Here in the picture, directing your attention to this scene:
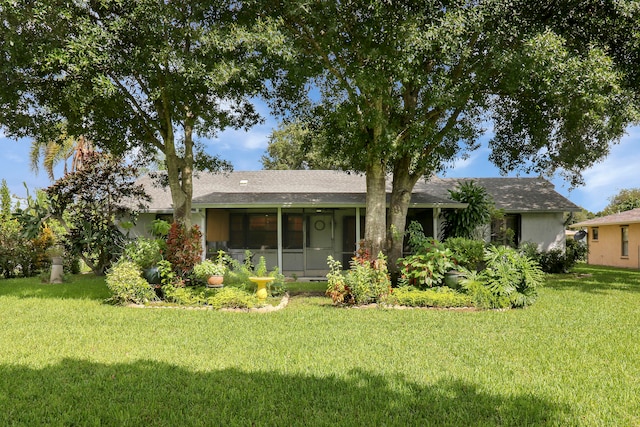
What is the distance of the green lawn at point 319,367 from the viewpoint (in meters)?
3.91

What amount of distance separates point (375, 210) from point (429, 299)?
2.95 metres

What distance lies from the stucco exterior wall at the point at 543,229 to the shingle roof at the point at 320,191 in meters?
0.60

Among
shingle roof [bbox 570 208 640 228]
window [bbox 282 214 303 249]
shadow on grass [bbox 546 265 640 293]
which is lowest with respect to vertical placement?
shadow on grass [bbox 546 265 640 293]

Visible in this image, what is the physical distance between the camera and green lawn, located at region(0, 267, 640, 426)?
12.8 ft

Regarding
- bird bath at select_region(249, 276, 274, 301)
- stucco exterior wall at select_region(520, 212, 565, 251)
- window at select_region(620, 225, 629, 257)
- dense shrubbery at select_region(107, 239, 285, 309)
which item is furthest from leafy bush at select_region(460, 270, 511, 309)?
window at select_region(620, 225, 629, 257)

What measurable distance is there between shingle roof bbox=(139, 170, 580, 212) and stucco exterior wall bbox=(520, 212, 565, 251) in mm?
600

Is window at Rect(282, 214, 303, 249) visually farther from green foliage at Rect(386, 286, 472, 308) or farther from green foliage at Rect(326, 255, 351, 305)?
green foliage at Rect(386, 286, 472, 308)

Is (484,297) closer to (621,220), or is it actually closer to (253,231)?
(253,231)

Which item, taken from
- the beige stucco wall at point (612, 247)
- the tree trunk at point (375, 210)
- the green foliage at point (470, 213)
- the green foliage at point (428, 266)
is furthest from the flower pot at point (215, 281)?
the beige stucco wall at point (612, 247)

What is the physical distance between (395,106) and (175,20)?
19.5 feet

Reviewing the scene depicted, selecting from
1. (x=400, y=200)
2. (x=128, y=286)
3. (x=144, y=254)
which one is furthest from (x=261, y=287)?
(x=400, y=200)

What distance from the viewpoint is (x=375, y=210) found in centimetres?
1154

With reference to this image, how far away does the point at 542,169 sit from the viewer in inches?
599

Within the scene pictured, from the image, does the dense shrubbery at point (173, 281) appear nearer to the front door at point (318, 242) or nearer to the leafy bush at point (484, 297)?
the leafy bush at point (484, 297)
